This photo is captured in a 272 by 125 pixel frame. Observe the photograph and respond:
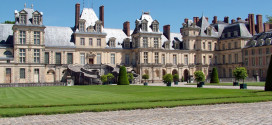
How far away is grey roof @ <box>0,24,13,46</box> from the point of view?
45.4m

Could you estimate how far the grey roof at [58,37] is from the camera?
48125mm

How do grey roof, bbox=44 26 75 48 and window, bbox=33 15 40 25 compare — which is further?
grey roof, bbox=44 26 75 48

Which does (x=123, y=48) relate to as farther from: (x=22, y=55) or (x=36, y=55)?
(x=22, y=55)

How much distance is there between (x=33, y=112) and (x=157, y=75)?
42066 mm

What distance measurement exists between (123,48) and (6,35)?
1898 centimetres

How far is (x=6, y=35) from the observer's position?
46.2 meters

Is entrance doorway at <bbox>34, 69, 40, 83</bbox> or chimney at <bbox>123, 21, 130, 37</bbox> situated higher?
chimney at <bbox>123, 21, 130, 37</bbox>

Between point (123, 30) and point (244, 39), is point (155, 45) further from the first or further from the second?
point (244, 39)

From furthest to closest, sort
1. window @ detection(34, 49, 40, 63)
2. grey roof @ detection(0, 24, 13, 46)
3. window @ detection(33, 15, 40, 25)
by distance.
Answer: grey roof @ detection(0, 24, 13, 46), window @ detection(33, 15, 40, 25), window @ detection(34, 49, 40, 63)

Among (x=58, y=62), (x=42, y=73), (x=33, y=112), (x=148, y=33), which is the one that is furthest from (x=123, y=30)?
(x=33, y=112)

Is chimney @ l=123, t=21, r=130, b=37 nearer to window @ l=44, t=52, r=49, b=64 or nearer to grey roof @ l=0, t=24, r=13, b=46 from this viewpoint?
window @ l=44, t=52, r=49, b=64

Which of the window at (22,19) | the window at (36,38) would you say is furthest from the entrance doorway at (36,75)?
the window at (22,19)

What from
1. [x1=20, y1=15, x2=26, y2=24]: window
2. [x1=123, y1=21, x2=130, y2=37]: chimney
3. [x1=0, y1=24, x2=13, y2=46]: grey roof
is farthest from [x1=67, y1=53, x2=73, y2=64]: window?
[x1=123, y1=21, x2=130, y2=37]: chimney

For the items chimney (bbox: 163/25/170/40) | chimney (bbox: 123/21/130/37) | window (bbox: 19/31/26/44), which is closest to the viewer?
window (bbox: 19/31/26/44)
